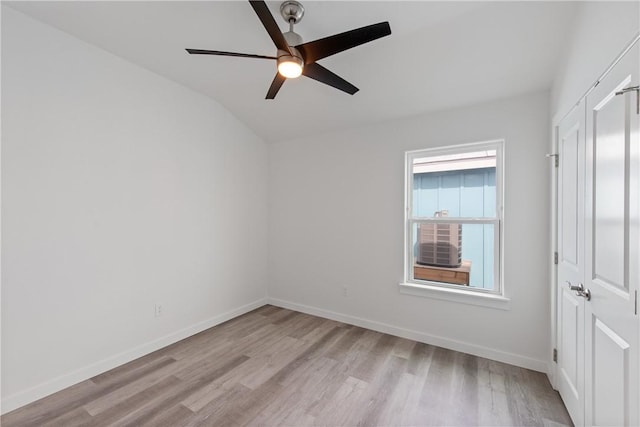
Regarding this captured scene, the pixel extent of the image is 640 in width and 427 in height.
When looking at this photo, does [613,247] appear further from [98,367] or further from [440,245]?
[98,367]

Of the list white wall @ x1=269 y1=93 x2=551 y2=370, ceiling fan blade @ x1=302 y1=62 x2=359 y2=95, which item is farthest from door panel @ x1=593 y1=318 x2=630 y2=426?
ceiling fan blade @ x1=302 y1=62 x2=359 y2=95

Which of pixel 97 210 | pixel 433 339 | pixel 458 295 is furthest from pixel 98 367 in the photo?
pixel 458 295

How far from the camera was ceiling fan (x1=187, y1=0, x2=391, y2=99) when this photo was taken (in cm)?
146

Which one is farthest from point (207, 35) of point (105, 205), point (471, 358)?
point (471, 358)

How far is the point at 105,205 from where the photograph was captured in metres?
2.40

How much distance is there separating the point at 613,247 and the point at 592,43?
112 cm

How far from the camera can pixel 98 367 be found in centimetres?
233

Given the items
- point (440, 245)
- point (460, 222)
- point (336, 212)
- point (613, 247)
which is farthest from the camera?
point (336, 212)

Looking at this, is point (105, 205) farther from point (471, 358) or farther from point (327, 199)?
point (471, 358)

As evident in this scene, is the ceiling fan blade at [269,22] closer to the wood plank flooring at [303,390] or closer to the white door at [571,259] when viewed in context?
the white door at [571,259]

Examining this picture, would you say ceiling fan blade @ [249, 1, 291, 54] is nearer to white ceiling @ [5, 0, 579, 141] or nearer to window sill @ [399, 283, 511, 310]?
white ceiling @ [5, 0, 579, 141]

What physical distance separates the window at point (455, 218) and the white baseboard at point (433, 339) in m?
0.52

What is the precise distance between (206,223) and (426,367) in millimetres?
2749

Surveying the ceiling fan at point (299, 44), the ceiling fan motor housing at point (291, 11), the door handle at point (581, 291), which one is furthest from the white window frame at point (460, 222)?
the ceiling fan motor housing at point (291, 11)
